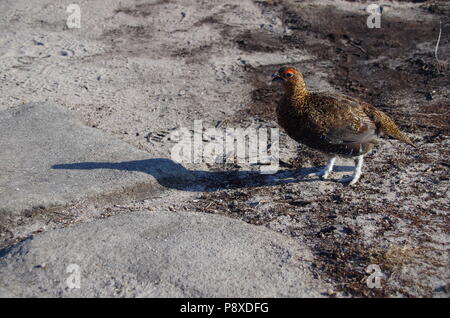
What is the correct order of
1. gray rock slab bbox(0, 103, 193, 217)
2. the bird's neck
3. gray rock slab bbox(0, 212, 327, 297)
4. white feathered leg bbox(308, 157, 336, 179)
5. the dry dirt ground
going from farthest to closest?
white feathered leg bbox(308, 157, 336, 179), the bird's neck, gray rock slab bbox(0, 103, 193, 217), the dry dirt ground, gray rock slab bbox(0, 212, 327, 297)

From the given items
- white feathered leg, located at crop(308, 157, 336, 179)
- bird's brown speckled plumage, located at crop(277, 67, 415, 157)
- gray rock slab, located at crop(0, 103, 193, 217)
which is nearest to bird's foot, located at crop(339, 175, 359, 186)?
white feathered leg, located at crop(308, 157, 336, 179)

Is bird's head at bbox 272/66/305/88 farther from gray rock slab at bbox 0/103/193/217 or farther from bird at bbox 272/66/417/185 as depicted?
gray rock slab at bbox 0/103/193/217

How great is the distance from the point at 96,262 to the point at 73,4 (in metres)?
7.33

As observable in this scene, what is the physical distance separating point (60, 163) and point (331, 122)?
2.76 metres

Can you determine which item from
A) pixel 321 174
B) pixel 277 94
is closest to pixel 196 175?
pixel 321 174

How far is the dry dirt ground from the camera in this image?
4.71 m

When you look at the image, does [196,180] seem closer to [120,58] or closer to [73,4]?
[120,58]

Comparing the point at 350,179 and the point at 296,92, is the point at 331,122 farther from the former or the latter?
the point at 350,179

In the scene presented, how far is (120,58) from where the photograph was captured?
8594 millimetres

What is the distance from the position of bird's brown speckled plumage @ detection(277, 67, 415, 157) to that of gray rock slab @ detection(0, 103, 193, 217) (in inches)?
50.0

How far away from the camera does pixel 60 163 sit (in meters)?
5.63

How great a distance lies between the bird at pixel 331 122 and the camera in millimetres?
5297

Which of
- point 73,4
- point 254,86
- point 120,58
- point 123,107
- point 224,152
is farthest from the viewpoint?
point 73,4

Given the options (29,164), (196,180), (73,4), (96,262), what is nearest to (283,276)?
(96,262)
